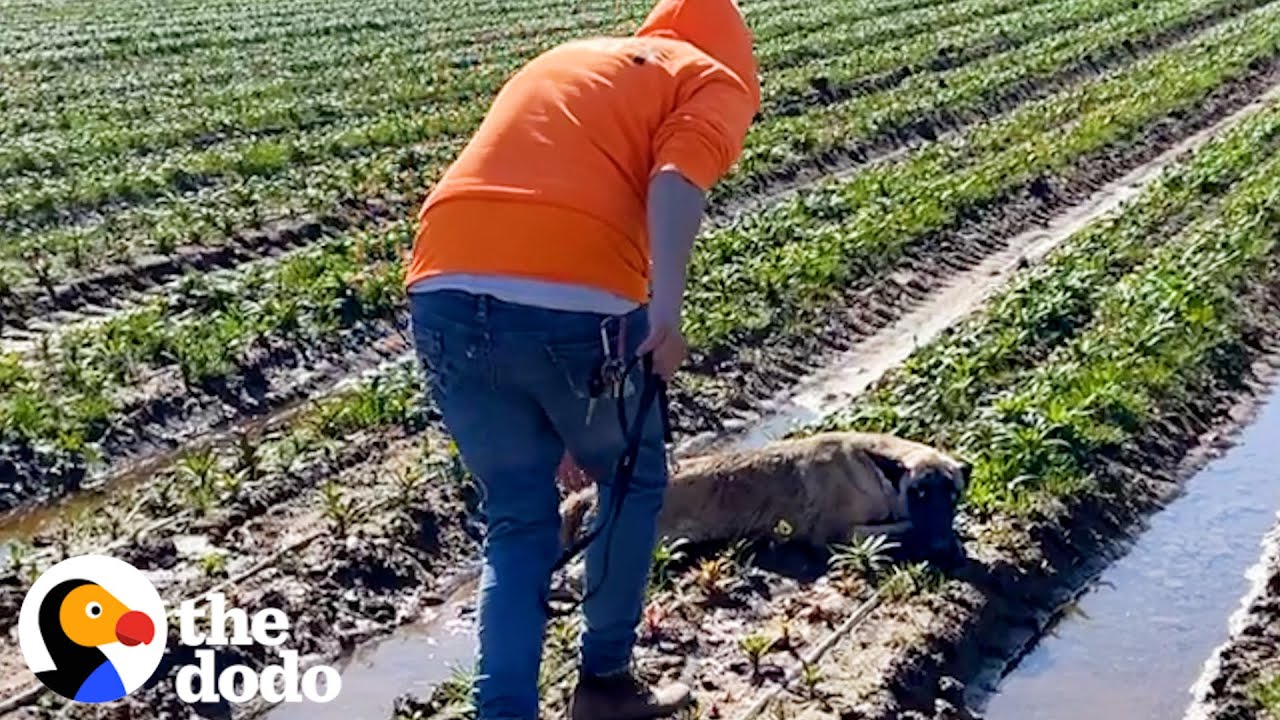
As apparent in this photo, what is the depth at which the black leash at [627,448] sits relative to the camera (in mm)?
4719

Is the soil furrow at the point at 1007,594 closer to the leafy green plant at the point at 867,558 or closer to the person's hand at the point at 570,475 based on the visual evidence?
the leafy green plant at the point at 867,558

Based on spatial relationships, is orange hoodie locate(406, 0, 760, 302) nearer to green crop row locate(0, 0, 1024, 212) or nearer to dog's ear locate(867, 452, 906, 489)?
dog's ear locate(867, 452, 906, 489)

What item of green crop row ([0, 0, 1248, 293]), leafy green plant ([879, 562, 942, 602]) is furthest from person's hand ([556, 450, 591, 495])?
green crop row ([0, 0, 1248, 293])

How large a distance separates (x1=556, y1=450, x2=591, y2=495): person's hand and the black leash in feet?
0.33

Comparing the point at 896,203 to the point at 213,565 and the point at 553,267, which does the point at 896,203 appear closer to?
the point at 213,565

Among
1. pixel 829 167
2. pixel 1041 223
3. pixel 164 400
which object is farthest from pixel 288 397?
pixel 829 167

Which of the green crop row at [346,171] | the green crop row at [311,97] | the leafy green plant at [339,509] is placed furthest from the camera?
the green crop row at [311,97]

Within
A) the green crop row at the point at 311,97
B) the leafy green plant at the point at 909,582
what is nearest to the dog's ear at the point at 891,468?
the leafy green plant at the point at 909,582

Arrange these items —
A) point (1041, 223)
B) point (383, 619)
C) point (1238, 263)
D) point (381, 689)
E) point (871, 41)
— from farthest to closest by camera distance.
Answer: point (871, 41)
point (1041, 223)
point (1238, 263)
point (383, 619)
point (381, 689)

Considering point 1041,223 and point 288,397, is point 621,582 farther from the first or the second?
point 1041,223

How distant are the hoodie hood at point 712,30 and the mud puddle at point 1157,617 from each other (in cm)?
259

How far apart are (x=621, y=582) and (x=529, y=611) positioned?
1.32 ft

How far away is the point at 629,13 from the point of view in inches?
1352

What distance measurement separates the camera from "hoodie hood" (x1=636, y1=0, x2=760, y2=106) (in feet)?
15.9
